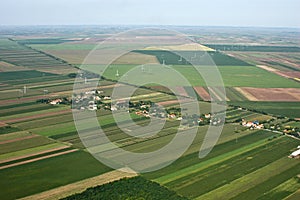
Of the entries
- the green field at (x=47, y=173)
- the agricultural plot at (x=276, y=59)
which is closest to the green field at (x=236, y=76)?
the agricultural plot at (x=276, y=59)

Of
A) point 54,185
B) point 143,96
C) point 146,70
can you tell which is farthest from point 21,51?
point 54,185

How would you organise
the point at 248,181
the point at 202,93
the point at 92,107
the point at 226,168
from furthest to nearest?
1. the point at 202,93
2. the point at 92,107
3. the point at 226,168
4. the point at 248,181

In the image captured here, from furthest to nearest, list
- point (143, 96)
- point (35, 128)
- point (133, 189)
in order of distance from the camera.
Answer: point (143, 96), point (35, 128), point (133, 189)

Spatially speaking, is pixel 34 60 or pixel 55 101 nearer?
pixel 55 101

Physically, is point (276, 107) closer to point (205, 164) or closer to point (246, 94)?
point (246, 94)

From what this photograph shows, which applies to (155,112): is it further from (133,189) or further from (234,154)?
(133,189)

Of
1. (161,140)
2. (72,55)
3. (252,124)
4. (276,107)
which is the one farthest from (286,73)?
(161,140)

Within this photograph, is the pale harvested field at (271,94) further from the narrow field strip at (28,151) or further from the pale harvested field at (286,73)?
the narrow field strip at (28,151)


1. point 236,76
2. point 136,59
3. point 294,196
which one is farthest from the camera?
point 136,59
